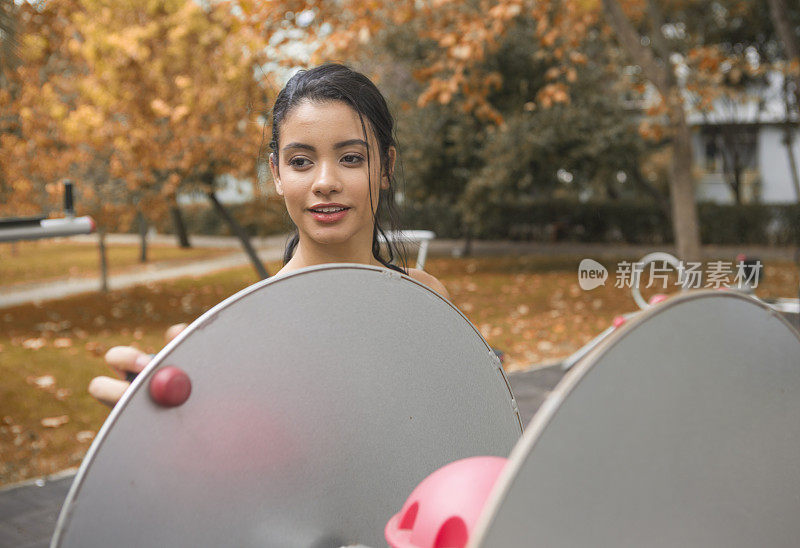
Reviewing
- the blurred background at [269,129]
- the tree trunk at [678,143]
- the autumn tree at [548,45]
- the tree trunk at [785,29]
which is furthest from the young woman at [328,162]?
the tree trunk at [785,29]

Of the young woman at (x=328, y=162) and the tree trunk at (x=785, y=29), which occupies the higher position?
the tree trunk at (x=785, y=29)

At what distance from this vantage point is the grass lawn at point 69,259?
1984 cm

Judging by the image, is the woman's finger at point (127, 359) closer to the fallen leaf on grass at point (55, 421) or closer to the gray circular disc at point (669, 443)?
the gray circular disc at point (669, 443)

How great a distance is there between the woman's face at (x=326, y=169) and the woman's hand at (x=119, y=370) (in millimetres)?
392

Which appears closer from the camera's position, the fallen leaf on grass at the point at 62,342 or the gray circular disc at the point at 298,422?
the gray circular disc at the point at 298,422

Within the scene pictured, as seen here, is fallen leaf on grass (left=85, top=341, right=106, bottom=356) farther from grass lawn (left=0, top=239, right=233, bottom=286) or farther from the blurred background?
grass lawn (left=0, top=239, right=233, bottom=286)

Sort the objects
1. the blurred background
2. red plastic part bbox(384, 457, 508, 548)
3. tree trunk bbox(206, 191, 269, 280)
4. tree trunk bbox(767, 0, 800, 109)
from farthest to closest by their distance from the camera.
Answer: tree trunk bbox(767, 0, 800, 109), tree trunk bbox(206, 191, 269, 280), the blurred background, red plastic part bbox(384, 457, 508, 548)

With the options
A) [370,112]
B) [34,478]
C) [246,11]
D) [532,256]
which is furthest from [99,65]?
[532,256]

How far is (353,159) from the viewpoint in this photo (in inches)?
71.3

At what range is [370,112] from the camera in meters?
1.85

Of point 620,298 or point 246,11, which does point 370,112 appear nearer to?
point 246,11

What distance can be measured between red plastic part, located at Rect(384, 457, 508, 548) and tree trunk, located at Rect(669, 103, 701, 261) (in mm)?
8954

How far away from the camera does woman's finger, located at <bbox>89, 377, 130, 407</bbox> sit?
5.31ft

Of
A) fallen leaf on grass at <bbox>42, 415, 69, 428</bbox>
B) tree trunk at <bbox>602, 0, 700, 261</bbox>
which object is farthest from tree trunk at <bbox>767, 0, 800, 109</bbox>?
fallen leaf on grass at <bbox>42, 415, 69, 428</bbox>
